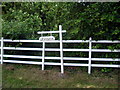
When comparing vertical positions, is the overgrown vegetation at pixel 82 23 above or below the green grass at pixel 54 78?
above

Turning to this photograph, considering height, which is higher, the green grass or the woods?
the woods

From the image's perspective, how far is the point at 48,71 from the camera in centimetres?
468

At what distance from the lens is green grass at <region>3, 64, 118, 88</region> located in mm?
3852

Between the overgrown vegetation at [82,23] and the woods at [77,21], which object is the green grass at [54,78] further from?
the woods at [77,21]

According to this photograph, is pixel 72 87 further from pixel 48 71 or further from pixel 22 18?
pixel 22 18

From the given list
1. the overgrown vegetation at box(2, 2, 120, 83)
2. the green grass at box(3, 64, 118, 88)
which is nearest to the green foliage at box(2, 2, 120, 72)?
the overgrown vegetation at box(2, 2, 120, 83)

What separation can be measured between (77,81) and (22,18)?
365 cm

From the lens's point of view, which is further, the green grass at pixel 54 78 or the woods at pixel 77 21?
the woods at pixel 77 21

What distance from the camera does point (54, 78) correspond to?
4.24 m

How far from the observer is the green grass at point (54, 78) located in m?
3.85

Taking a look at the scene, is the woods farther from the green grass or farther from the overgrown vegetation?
the green grass

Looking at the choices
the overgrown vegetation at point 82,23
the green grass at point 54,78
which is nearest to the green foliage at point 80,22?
the overgrown vegetation at point 82,23

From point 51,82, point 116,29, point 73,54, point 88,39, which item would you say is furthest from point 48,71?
point 116,29

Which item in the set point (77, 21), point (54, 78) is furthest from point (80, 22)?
point (54, 78)
